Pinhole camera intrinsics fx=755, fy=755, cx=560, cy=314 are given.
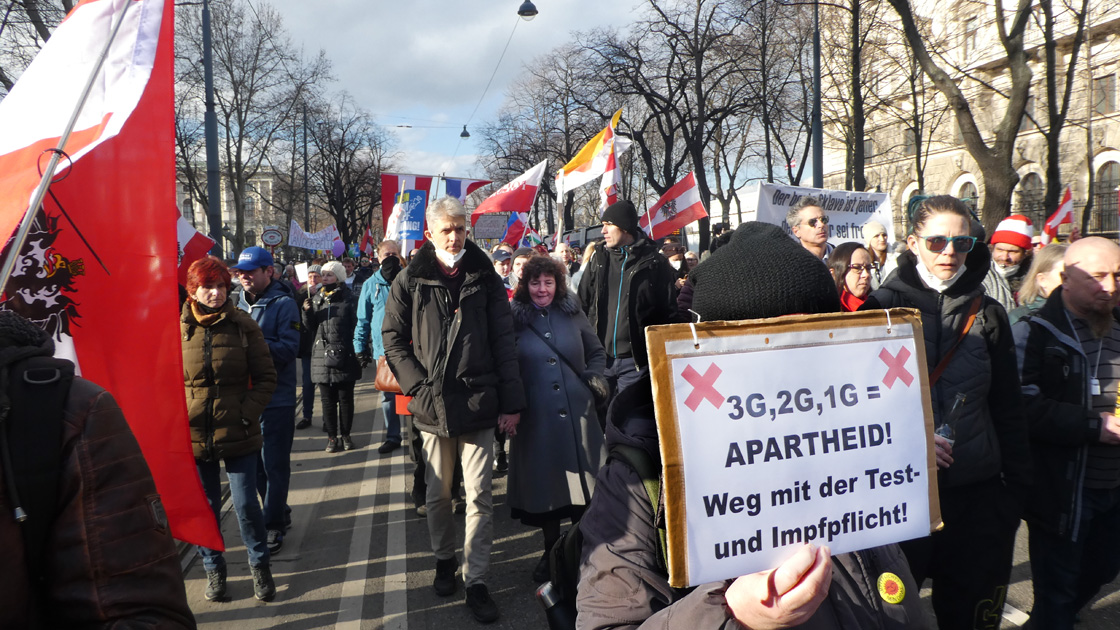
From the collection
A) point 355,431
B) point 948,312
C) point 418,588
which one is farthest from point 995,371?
point 355,431

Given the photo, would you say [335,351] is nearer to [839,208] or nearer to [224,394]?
[224,394]

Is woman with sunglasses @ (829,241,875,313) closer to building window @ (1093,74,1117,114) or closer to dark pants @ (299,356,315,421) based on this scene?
dark pants @ (299,356,315,421)

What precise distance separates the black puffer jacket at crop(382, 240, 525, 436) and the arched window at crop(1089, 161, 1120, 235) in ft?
103

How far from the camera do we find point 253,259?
5578mm

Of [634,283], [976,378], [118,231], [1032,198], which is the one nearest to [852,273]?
[634,283]

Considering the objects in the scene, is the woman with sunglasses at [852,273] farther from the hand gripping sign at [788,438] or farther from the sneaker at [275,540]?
the sneaker at [275,540]

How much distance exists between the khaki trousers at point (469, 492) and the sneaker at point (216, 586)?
132cm

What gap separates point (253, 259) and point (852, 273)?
419 cm

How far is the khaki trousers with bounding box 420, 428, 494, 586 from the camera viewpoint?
14.1 ft

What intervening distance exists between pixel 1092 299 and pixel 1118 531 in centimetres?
103

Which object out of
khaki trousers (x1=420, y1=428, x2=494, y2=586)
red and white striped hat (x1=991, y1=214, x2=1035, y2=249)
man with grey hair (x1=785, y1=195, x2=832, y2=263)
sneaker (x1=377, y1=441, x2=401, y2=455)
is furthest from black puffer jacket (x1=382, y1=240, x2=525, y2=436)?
red and white striped hat (x1=991, y1=214, x2=1035, y2=249)

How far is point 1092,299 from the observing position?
3141mm

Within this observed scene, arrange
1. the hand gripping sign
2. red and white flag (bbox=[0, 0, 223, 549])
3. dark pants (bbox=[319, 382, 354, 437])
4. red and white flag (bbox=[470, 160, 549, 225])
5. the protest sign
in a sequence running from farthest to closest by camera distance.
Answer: red and white flag (bbox=[470, 160, 549, 225]), the protest sign, dark pants (bbox=[319, 382, 354, 437]), red and white flag (bbox=[0, 0, 223, 549]), the hand gripping sign

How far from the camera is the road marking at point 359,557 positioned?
14.4 ft
